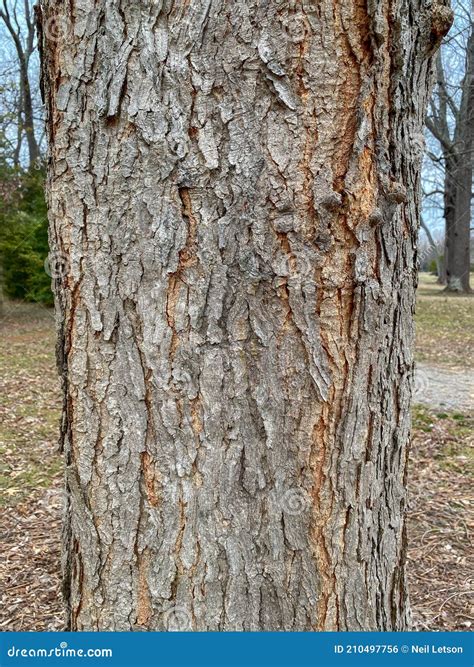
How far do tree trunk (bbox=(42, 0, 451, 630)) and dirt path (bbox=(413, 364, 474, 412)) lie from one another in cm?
473

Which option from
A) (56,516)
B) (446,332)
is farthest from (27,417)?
(446,332)

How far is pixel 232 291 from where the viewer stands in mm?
1384

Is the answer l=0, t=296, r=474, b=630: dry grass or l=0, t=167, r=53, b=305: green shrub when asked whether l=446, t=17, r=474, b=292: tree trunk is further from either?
l=0, t=296, r=474, b=630: dry grass

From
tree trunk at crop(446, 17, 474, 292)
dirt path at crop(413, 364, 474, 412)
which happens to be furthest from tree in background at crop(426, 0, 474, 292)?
dirt path at crop(413, 364, 474, 412)

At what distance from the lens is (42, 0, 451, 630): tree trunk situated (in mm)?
1336

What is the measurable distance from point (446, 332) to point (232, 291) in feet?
34.8

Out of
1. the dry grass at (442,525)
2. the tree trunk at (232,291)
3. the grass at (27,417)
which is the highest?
the tree trunk at (232,291)

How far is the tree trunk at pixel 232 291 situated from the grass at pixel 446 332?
23.2 ft

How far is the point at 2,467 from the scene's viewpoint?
442 cm

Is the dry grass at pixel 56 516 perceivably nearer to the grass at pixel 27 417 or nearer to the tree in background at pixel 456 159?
the grass at pixel 27 417

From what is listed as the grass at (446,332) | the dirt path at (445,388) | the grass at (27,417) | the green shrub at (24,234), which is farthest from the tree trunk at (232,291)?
the green shrub at (24,234)

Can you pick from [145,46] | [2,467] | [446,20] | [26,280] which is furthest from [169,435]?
[26,280]

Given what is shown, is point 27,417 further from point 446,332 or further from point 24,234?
point 446,332

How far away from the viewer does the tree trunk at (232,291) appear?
1336 mm
